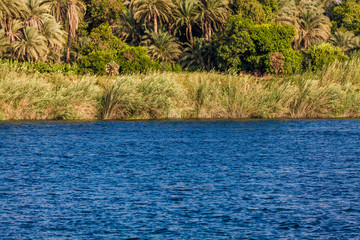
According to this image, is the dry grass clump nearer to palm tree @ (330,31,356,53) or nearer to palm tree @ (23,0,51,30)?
palm tree @ (23,0,51,30)

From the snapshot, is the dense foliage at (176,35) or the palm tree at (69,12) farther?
the palm tree at (69,12)

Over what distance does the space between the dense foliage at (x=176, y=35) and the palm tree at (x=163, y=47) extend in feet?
0.45

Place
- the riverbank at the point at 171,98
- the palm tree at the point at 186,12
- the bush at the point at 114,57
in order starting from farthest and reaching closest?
the palm tree at the point at 186,12
the bush at the point at 114,57
the riverbank at the point at 171,98

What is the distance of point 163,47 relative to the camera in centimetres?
8238

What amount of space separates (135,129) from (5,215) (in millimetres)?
26204

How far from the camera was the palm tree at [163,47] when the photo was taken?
269ft

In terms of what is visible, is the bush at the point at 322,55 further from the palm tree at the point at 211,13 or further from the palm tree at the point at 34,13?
the palm tree at the point at 34,13

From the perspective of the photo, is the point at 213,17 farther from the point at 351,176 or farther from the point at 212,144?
the point at 351,176

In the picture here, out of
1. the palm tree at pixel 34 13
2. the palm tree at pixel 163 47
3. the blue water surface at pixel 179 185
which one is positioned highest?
the palm tree at pixel 34 13

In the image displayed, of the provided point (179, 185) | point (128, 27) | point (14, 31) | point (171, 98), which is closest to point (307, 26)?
point (128, 27)

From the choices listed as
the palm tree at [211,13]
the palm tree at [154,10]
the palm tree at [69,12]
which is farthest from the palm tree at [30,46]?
the palm tree at [211,13]

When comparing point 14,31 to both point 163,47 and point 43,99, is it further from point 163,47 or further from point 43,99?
point 43,99

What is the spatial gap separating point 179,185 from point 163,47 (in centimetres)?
6335

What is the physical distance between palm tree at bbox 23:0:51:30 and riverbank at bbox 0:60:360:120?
28.2 metres
